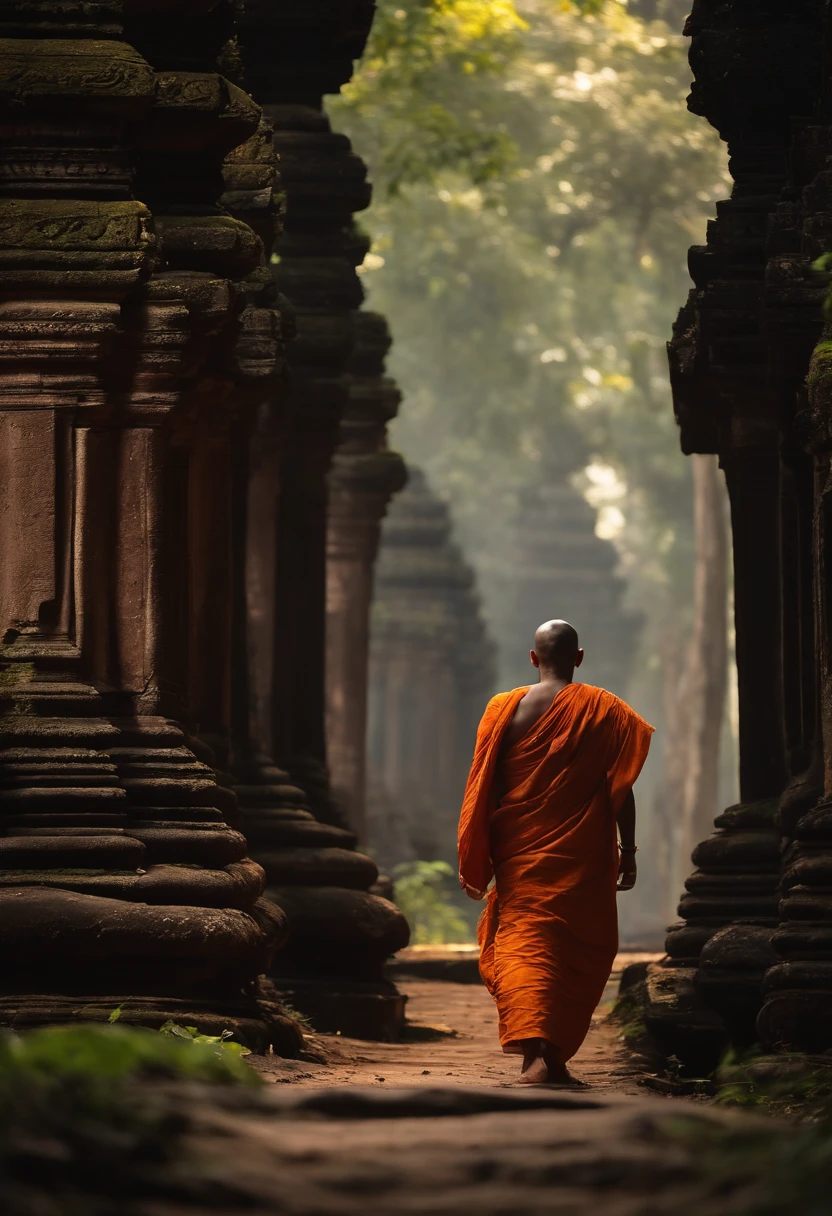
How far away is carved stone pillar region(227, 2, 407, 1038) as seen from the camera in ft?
37.7

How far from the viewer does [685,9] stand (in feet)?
97.6

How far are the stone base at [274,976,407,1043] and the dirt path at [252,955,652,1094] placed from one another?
0.16 meters

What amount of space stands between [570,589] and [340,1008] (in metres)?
37.6

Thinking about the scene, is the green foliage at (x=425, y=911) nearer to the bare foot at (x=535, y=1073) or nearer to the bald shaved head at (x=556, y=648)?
the bald shaved head at (x=556, y=648)

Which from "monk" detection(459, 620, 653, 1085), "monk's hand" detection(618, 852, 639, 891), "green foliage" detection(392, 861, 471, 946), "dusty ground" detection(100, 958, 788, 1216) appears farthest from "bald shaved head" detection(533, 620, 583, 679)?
"green foliage" detection(392, 861, 471, 946)

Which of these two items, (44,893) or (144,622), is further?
(144,622)

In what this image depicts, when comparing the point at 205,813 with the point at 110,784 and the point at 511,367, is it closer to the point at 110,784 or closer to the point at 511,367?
the point at 110,784

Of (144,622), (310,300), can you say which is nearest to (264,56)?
(310,300)

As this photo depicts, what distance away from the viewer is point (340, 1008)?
10867 millimetres

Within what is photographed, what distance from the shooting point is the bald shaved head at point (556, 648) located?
8.31m

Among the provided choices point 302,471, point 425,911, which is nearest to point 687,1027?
point 302,471

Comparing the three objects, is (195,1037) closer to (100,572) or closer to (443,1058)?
(100,572)

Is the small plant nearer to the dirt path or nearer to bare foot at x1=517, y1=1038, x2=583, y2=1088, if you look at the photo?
bare foot at x1=517, y1=1038, x2=583, y2=1088

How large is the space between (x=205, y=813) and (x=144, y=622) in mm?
726
